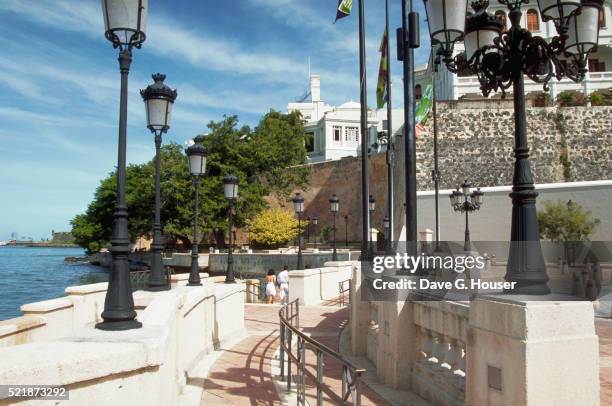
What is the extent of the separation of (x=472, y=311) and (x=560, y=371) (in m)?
0.91

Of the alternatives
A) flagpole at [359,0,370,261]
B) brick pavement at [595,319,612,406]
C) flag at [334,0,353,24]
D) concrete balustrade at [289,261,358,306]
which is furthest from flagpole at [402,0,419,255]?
concrete balustrade at [289,261,358,306]

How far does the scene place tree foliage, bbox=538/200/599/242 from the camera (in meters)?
30.4

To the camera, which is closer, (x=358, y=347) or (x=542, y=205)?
(x=358, y=347)

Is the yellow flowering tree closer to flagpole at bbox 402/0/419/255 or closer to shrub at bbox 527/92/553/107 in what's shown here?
shrub at bbox 527/92/553/107

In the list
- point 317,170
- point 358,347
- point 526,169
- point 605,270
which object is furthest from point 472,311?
point 317,170

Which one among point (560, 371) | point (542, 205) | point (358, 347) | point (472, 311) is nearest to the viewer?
point (560, 371)

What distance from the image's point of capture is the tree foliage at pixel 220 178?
51.1 metres

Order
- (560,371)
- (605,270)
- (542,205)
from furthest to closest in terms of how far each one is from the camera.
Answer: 1. (542,205)
2. (605,270)
3. (560,371)

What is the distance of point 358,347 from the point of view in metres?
9.78

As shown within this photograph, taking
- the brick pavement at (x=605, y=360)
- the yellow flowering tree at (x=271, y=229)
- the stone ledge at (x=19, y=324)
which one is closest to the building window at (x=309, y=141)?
the yellow flowering tree at (x=271, y=229)

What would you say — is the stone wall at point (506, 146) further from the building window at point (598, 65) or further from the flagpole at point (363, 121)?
the flagpole at point (363, 121)

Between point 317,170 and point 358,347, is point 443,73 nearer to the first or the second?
point 317,170

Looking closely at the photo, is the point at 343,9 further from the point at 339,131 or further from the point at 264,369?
the point at 339,131

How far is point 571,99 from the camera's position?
46719 millimetres
